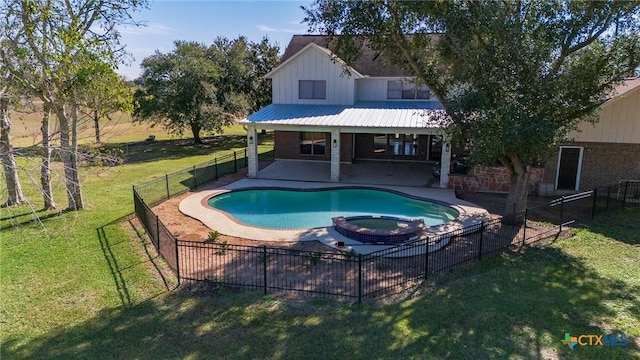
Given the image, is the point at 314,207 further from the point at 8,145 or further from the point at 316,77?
the point at 8,145

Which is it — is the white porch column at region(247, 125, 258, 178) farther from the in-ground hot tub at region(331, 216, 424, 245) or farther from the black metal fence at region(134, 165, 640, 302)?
the in-ground hot tub at region(331, 216, 424, 245)

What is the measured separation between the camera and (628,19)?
12203 mm

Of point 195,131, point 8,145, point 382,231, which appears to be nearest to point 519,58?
point 382,231

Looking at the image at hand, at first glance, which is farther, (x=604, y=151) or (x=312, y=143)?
(x=312, y=143)

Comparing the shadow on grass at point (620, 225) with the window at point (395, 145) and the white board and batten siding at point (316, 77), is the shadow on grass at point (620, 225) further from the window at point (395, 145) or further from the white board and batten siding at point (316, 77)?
the white board and batten siding at point (316, 77)

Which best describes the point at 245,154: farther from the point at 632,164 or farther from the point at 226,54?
the point at 632,164

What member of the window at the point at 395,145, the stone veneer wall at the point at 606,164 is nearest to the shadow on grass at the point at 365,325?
the stone veneer wall at the point at 606,164

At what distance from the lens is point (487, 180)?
788 inches

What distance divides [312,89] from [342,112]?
3.07 meters

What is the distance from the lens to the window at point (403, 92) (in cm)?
2522

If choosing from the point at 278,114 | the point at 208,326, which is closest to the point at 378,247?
the point at 208,326

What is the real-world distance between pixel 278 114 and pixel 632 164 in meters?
16.5

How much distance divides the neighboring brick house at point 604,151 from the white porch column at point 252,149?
45.5ft

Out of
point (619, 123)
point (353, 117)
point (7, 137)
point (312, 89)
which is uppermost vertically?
point (312, 89)
